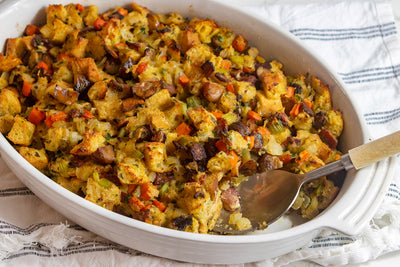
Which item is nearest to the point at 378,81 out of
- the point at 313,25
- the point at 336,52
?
the point at 336,52

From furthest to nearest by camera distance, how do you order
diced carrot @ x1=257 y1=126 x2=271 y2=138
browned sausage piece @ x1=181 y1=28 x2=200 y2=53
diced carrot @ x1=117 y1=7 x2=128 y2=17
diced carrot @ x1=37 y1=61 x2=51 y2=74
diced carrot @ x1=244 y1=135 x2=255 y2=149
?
diced carrot @ x1=117 y1=7 x2=128 y2=17 → browned sausage piece @ x1=181 y1=28 x2=200 y2=53 → diced carrot @ x1=37 y1=61 x2=51 y2=74 → diced carrot @ x1=257 y1=126 x2=271 y2=138 → diced carrot @ x1=244 y1=135 x2=255 y2=149

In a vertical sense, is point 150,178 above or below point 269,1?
below

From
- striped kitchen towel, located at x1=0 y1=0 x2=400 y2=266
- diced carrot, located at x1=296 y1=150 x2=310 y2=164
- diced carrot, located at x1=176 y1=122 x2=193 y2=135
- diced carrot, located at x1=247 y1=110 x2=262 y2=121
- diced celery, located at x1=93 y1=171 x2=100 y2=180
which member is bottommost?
striped kitchen towel, located at x1=0 y1=0 x2=400 y2=266

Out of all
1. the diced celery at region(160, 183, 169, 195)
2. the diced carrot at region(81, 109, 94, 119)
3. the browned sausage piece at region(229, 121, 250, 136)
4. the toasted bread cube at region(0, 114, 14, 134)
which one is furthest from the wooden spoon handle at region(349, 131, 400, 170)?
the toasted bread cube at region(0, 114, 14, 134)

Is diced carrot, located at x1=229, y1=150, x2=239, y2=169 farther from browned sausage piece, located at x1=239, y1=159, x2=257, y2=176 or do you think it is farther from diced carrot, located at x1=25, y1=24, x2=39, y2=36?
diced carrot, located at x1=25, y1=24, x2=39, y2=36

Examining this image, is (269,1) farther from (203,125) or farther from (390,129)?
(203,125)

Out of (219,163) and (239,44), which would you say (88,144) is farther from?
(239,44)
